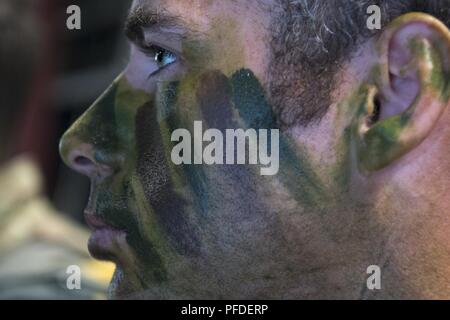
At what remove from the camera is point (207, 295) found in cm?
172

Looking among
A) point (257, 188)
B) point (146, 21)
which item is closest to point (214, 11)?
point (146, 21)

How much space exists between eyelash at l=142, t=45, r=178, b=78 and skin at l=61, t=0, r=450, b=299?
1 centimetres

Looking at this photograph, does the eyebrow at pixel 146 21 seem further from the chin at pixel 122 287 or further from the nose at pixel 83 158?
the chin at pixel 122 287

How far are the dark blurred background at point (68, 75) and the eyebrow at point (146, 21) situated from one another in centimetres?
305

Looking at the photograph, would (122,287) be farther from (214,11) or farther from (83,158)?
(214,11)

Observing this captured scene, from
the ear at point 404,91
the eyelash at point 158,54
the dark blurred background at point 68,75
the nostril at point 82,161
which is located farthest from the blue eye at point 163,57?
the dark blurred background at point 68,75

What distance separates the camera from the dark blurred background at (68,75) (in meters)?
5.06

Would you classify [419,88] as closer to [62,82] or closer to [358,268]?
[358,268]

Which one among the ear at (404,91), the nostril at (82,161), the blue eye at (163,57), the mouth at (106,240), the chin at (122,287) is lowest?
the chin at (122,287)

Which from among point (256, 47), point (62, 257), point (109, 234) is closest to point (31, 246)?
point (62, 257)

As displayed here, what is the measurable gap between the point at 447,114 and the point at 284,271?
1.27ft

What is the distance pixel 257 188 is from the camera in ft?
5.51

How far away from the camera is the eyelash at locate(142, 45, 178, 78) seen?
1747mm

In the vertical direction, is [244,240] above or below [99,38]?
below
